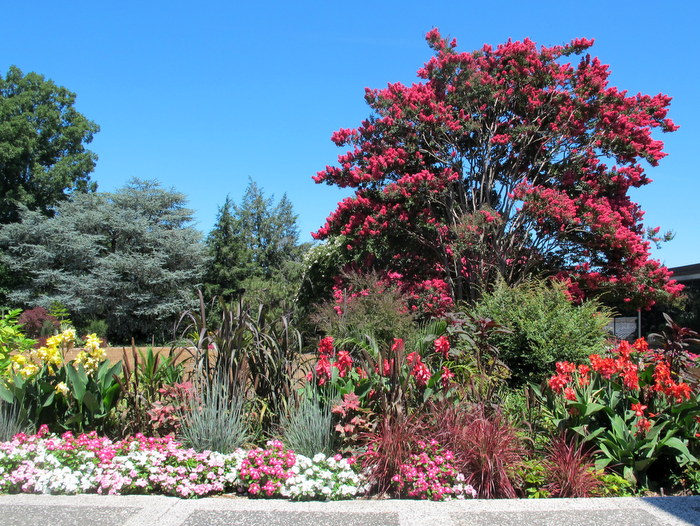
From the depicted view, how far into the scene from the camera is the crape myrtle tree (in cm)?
1019

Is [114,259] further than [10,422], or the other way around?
[114,259]

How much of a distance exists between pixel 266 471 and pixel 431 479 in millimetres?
989

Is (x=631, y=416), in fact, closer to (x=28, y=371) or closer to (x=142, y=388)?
(x=142, y=388)

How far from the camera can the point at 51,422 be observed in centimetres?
414

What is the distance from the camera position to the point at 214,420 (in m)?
3.65

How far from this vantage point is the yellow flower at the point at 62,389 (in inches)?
156

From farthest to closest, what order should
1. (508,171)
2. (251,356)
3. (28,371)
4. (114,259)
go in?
(114,259)
(508,171)
(28,371)
(251,356)

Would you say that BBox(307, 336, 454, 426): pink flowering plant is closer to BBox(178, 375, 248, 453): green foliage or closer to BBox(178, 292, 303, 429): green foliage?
BBox(178, 292, 303, 429): green foliage

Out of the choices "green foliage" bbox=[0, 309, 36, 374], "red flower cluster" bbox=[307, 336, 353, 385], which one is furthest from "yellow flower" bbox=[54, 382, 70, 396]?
"red flower cluster" bbox=[307, 336, 353, 385]

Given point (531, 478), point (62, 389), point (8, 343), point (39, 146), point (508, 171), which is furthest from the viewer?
point (39, 146)

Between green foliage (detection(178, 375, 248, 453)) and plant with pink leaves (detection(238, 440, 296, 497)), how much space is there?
31 cm

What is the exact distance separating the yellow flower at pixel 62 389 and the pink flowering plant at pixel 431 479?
249cm

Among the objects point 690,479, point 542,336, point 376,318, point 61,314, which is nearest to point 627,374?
point 690,479

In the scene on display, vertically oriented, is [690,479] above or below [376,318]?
below
